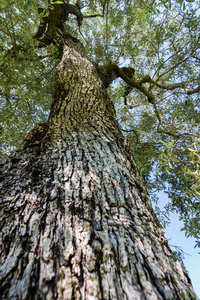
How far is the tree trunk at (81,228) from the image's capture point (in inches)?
29.4

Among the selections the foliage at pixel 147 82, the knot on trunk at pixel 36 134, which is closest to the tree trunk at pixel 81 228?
the knot on trunk at pixel 36 134

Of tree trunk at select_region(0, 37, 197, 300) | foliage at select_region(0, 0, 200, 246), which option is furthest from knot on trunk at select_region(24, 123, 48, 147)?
foliage at select_region(0, 0, 200, 246)

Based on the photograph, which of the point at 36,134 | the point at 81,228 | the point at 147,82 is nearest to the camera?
the point at 81,228

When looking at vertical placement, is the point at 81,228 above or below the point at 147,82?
below

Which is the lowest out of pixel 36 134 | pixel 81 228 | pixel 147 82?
pixel 81 228

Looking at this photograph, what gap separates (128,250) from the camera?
89 cm

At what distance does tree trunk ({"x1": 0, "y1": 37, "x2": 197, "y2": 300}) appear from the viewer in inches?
29.4

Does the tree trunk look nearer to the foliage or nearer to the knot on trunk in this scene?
the knot on trunk

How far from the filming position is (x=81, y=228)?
3.17 ft

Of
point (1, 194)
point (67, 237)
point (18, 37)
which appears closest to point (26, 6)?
point (18, 37)

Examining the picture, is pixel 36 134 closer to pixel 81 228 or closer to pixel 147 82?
pixel 81 228

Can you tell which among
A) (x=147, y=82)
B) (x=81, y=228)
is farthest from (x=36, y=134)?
(x=147, y=82)

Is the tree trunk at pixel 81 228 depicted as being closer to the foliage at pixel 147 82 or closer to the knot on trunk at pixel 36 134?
the knot on trunk at pixel 36 134

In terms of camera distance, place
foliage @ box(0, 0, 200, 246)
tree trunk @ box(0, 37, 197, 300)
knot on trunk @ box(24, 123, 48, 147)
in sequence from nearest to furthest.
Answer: tree trunk @ box(0, 37, 197, 300) < knot on trunk @ box(24, 123, 48, 147) < foliage @ box(0, 0, 200, 246)
